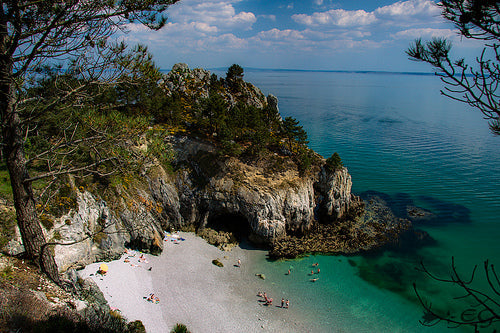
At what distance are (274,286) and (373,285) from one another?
33.0ft

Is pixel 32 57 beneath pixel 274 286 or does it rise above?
above

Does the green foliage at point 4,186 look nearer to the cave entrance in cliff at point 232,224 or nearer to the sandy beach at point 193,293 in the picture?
the sandy beach at point 193,293

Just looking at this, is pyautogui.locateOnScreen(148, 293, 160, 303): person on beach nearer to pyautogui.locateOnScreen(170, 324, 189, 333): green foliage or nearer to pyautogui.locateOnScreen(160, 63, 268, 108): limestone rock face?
pyautogui.locateOnScreen(170, 324, 189, 333): green foliage

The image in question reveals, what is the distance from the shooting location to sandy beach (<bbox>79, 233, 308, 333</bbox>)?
2222 centimetres

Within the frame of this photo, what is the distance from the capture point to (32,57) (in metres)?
7.46

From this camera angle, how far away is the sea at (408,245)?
24609 millimetres

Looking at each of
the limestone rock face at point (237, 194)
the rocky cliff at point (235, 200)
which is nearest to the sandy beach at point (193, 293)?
the rocky cliff at point (235, 200)

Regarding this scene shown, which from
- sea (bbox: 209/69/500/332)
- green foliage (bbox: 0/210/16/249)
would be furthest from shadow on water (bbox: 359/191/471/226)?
green foliage (bbox: 0/210/16/249)

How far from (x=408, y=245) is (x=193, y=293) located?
26.3 meters

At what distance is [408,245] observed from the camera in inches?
1346

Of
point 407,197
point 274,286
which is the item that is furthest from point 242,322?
point 407,197

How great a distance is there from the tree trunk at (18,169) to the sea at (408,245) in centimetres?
976

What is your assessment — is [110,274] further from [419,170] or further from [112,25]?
[419,170]

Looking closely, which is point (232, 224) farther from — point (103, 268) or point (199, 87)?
point (199, 87)
